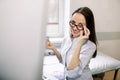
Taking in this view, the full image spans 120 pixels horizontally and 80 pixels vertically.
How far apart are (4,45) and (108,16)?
273cm

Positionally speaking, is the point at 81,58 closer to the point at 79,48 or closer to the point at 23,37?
the point at 79,48

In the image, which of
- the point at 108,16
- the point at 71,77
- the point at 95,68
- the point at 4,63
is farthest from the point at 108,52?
the point at 4,63

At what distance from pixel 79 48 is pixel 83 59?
0.26ft

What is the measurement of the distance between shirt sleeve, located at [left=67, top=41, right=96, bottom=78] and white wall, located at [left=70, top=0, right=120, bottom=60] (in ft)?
5.47

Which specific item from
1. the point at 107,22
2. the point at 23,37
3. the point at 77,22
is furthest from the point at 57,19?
the point at 23,37

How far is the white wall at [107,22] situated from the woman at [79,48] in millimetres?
1569

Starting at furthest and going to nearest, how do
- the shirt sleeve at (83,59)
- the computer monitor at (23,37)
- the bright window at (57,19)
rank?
1. the bright window at (57,19)
2. the shirt sleeve at (83,59)
3. the computer monitor at (23,37)

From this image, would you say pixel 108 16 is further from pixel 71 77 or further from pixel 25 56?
pixel 25 56

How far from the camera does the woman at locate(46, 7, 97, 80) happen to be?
0.96 m

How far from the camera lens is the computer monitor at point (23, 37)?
30cm

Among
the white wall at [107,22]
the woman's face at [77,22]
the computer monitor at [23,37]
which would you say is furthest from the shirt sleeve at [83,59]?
the white wall at [107,22]

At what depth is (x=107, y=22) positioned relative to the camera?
289cm

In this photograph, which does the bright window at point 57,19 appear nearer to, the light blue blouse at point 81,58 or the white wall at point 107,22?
the white wall at point 107,22

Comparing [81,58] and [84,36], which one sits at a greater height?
[84,36]
